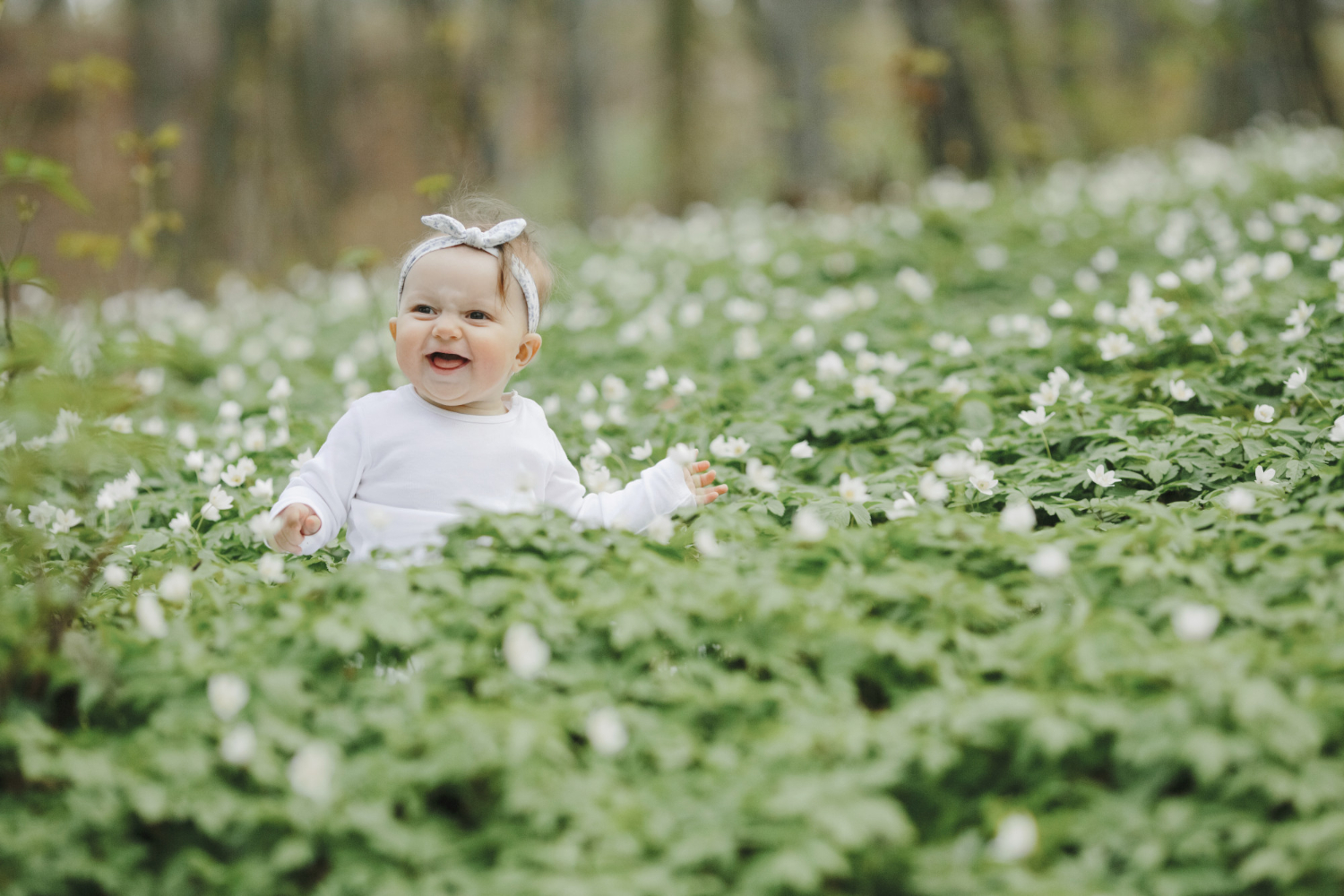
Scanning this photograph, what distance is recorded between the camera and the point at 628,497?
2953 mm

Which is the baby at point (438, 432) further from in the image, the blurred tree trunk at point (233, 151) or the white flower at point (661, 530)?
the blurred tree trunk at point (233, 151)

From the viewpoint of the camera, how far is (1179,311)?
180 inches

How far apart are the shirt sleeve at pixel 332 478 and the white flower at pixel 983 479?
5.91ft

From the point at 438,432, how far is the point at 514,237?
60cm

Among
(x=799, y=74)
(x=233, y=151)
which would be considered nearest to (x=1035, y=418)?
(x=233, y=151)

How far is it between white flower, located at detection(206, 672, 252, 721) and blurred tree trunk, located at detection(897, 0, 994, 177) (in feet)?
31.2

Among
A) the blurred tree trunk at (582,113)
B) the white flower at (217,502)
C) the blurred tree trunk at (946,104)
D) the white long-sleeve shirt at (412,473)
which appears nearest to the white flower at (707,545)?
the white long-sleeve shirt at (412,473)

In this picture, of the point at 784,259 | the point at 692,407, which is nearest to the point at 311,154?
the point at 784,259

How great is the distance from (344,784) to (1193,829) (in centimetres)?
153

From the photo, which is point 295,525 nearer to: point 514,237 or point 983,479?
point 514,237

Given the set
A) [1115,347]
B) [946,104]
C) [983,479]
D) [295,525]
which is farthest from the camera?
[946,104]

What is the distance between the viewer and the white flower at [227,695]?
1913mm

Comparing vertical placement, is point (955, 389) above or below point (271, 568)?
above

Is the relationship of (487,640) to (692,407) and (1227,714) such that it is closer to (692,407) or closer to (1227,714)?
(1227,714)
